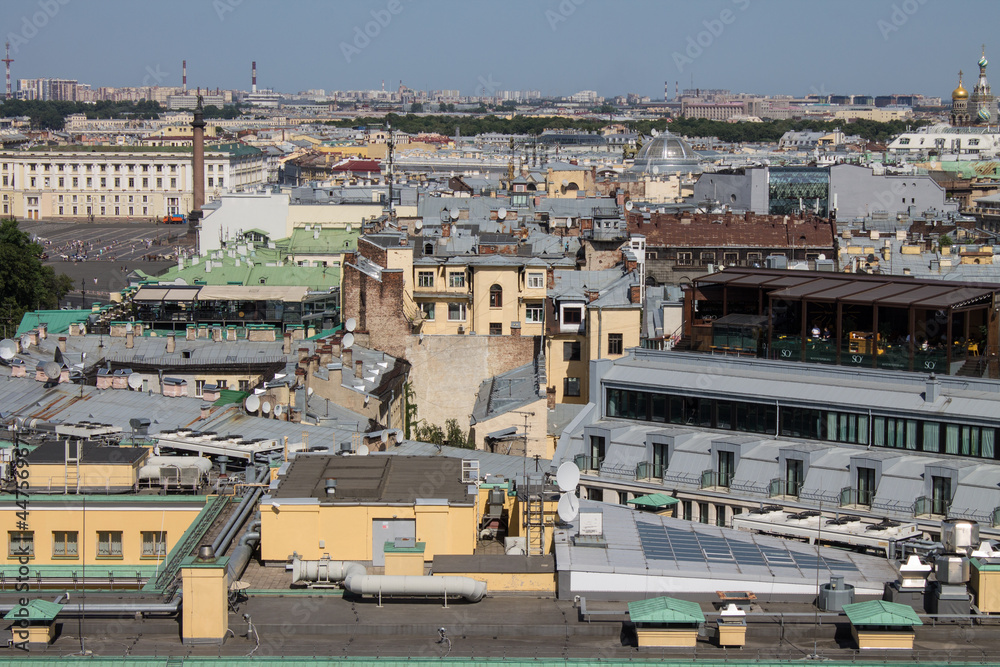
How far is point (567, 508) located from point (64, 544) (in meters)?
5.75

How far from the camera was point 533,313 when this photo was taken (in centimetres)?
3744

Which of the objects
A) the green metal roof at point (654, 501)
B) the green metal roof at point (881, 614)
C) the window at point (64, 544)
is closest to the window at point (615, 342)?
the green metal roof at point (654, 501)

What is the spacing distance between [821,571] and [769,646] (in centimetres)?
275

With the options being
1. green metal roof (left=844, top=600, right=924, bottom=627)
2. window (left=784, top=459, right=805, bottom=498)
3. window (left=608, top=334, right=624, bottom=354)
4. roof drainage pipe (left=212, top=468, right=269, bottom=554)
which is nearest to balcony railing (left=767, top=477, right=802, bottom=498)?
window (left=784, top=459, right=805, bottom=498)

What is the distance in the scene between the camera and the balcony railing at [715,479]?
22578 millimetres

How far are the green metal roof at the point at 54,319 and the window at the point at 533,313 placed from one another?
1185 cm

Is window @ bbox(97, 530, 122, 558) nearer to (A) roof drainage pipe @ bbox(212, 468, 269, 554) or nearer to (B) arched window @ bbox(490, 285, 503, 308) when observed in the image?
(A) roof drainage pipe @ bbox(212, 468, 269, 554)

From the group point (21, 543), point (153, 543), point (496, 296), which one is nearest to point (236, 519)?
point (153, 543)

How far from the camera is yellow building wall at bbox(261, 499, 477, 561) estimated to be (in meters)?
16.5

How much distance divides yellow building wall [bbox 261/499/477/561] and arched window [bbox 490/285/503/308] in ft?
69.5

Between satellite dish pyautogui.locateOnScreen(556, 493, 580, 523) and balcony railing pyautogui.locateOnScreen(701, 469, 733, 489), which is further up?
satellite dish pyautogui.locateOnScreen(556, 493, 580, 523)

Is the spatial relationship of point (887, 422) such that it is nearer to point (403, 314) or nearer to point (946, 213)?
point (403, 314)

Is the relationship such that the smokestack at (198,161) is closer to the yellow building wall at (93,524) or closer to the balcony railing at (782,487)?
the balcony railing at (782,487)

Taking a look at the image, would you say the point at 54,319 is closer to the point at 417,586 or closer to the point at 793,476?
the point at 793,476
